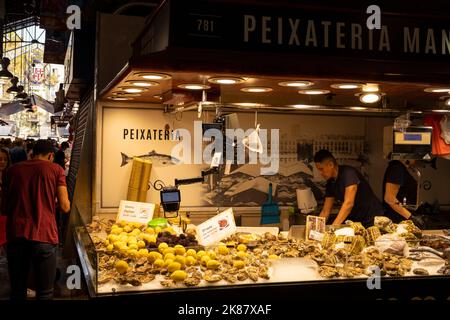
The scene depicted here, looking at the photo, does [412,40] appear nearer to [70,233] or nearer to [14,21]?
[70,233]

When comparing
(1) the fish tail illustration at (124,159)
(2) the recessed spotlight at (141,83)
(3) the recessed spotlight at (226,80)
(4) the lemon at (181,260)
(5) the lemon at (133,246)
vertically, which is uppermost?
(2) the recessed spotlight at (141,83)

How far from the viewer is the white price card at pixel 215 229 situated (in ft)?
15.0

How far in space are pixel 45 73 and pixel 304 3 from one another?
2627 cm

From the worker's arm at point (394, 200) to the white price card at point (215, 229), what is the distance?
302 centimetres

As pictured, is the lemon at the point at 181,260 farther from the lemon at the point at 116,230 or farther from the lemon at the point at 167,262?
the lemon at the point at 116,230

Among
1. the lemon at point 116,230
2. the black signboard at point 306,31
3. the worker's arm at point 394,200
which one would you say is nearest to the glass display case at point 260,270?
the lemon at point 116,230

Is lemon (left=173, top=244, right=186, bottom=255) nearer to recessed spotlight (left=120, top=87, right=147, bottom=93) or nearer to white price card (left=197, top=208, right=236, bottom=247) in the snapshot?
white price card (left=197, top=208, right=236, bottom=247)

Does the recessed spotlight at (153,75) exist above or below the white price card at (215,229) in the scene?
above

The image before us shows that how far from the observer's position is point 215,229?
15.4 feet

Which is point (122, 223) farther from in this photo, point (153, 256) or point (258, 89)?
point (258, 89)

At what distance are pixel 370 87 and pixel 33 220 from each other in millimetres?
3520

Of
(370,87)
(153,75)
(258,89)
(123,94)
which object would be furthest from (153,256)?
(123,94)
